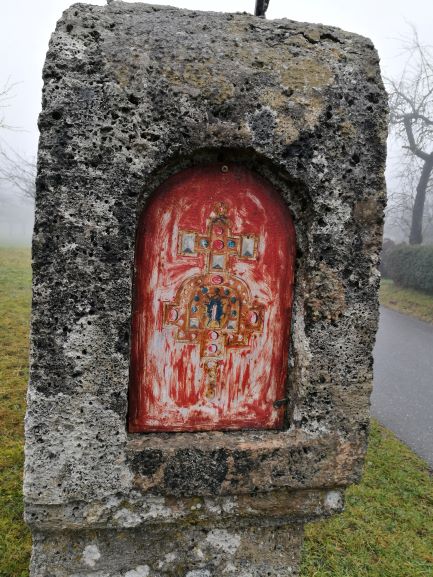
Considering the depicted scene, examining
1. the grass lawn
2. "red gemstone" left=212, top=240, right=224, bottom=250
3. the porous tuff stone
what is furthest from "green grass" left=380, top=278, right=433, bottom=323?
"red gemstone" left=212, top=240, right=224, bottom=250

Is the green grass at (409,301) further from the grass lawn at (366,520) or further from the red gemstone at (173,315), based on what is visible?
the red gemstone at (173,315)

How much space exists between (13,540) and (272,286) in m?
2.46

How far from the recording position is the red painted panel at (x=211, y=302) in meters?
1.78

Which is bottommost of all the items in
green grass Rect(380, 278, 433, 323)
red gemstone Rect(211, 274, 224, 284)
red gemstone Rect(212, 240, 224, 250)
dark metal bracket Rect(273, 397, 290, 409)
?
green grass Rect(380, 278, 433, 323)

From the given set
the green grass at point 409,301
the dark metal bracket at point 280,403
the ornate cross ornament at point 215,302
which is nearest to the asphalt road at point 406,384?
the green grass at point 409,301

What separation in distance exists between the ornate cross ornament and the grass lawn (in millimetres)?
1921

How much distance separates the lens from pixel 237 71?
168 centimetres

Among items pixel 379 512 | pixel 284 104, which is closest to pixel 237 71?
pixel 284 104

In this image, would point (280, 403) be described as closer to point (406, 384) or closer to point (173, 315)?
point (173, 315)

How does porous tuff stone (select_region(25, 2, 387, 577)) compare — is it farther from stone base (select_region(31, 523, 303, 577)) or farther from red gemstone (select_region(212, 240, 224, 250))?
red gemstone (select_region(212, 240, 224, 250))

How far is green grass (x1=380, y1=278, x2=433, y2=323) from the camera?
1297 centimetres

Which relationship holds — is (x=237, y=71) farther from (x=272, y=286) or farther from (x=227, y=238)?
(x=272, y=286)

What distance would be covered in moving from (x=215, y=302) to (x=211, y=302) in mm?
16

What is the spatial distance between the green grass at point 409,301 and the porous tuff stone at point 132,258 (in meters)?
11.4
